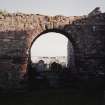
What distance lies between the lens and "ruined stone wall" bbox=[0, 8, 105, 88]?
10.9 m

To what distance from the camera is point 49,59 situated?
19062 millimetres

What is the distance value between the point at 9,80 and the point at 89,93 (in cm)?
357

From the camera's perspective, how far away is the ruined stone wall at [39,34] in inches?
427

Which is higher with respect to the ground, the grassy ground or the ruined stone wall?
the ruined stone wall

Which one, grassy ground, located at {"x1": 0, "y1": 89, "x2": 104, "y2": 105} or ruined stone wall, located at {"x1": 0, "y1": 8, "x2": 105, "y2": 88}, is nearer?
grassy ground, located at {"x1": 0, "y1": 89, "x2": 104, "y2": 105}

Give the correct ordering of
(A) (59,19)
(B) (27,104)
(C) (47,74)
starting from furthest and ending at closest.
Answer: (C) (47,74), (A) (59,19), (B) (27,104)

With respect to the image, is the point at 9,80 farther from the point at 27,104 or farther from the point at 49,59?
the point at 49,59

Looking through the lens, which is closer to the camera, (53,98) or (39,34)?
(53,98)

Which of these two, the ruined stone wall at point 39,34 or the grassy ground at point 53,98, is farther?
the ruined stone wall at point 39,34

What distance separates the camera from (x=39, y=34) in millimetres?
11336

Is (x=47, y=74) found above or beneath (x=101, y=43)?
beneath

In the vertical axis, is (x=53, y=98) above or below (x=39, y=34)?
below

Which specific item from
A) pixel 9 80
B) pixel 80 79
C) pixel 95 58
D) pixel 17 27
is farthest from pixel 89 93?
pixel 17 27

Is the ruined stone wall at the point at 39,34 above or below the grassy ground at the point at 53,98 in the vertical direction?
above
